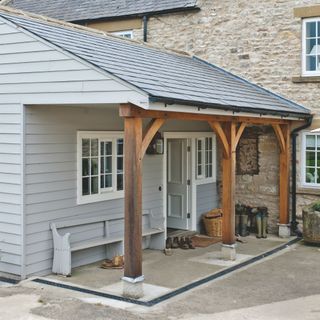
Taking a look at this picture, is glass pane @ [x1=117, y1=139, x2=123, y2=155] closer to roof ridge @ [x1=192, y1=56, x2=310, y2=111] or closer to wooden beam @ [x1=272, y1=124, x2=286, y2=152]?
wooden beam @ [x1=272, y1=124, x2=286, y2=152]

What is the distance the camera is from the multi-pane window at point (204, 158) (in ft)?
41.3

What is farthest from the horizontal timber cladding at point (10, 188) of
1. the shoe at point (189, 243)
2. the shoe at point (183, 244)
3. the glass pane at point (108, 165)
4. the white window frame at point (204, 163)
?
the white window frame at point (204, 163)

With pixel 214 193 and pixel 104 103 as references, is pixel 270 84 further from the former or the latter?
pixel 104 103

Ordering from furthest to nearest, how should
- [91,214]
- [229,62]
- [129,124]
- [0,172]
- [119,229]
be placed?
[229,62]
[119,229]
[91,214]
[0,172]
[129,124]

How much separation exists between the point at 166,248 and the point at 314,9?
240 inches

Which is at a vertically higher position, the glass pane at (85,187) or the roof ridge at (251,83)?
the roof ridge at (251,83)

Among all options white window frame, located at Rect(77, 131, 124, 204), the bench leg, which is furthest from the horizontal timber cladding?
white window frame, located at Rect(77, 131, 124, 204)

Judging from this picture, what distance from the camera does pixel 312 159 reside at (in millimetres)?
12062

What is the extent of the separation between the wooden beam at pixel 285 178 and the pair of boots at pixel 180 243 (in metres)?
2.44

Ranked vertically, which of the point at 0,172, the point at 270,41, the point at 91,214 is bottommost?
the point at 91,214

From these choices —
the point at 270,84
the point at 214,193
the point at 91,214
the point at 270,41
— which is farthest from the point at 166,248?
the point at 270,41

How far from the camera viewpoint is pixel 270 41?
12352mm

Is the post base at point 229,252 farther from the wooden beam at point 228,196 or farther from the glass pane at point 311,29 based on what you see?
the glass pane at point 311,29

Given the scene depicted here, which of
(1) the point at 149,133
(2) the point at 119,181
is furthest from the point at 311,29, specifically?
(1) the point at 149,133
